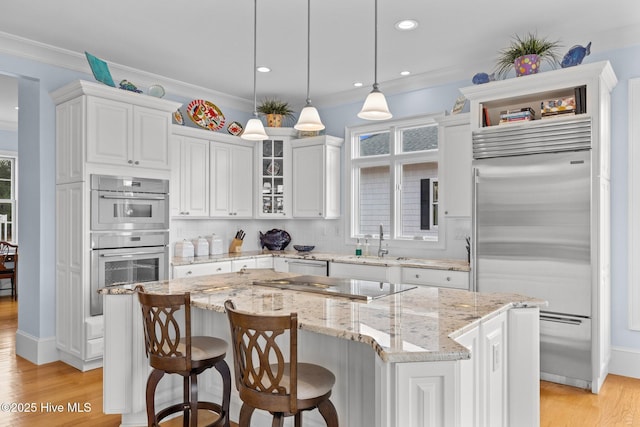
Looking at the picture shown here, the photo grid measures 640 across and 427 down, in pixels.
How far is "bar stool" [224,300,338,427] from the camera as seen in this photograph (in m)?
1.79

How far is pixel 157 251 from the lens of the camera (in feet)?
14.3

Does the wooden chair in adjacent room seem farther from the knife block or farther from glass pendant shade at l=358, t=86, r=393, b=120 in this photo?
glass pendant shade at l=358, t=86, r=393, b=120

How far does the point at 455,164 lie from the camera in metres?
4.37

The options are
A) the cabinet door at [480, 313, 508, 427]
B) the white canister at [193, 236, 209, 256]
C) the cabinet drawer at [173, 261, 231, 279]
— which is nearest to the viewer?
the cabinet door at [480, 313, 508, 427]

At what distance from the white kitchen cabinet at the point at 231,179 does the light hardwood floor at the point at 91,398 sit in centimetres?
224

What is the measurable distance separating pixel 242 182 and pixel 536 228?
3.44 metres

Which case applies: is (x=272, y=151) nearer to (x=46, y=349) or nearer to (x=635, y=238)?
(x=46, y=349)

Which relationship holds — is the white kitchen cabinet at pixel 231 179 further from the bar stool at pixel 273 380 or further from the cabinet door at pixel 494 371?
the cabinet door at pixel 494 371

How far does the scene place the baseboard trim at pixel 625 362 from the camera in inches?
147

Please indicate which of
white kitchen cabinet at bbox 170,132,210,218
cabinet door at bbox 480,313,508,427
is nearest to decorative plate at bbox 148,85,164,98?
white kitchen cabinet at bbox 170,132,210,218

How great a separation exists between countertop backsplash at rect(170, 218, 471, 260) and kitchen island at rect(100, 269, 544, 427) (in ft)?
6.80

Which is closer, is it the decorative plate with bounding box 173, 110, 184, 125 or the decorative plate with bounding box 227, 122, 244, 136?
the decorative plate with bounding box 173, 110, 184, 125

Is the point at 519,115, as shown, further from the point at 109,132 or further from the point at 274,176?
the point at 109,132

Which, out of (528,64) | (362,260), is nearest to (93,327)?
(362,260)
